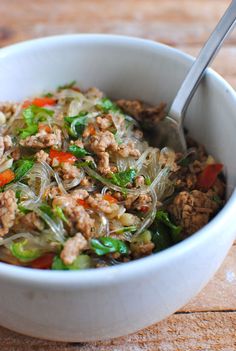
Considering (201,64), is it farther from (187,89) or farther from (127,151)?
(127,151)

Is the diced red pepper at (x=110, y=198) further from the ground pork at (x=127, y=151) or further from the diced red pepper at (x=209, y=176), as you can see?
the diced red pepper at (x=209, y=176)

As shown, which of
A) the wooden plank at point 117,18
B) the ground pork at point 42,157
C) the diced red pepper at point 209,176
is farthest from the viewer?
the wooden plank at point 117,18

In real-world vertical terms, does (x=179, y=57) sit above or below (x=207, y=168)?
above

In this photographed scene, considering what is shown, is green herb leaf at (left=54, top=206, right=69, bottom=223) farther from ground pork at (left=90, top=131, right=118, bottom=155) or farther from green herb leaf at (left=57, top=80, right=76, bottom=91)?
green herb leaf at (left=57, top=80, right=76, bottom=91)

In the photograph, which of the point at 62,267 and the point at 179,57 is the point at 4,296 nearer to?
the point at 62,267

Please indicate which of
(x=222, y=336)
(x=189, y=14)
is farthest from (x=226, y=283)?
(x=189, y=14)

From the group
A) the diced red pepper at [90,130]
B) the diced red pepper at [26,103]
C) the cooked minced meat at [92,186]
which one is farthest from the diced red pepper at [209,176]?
the diced red pepper at [26,103]
